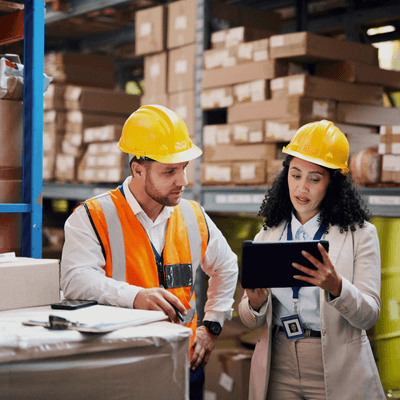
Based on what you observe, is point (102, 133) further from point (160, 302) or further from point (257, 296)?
point (160, 302)

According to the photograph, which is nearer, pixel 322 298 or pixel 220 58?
pixel 322 298

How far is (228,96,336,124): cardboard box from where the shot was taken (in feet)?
12.5

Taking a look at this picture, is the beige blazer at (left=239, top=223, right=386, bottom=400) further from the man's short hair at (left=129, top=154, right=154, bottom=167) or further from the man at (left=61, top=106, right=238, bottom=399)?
the man's short hair at (left=129, top=154, right=154, bottom=167)

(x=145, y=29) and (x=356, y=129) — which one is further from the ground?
(x=145, y=29)

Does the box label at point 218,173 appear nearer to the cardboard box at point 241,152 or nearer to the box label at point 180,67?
the cardboard box at point 241,152

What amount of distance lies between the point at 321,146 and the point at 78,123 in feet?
12.7

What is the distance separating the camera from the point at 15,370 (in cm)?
115

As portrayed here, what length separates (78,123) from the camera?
5.52 metres

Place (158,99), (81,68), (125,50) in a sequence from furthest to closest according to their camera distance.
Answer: (125,50) → (81,68) → (158,99)

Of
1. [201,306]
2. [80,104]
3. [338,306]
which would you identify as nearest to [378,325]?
[201,306]

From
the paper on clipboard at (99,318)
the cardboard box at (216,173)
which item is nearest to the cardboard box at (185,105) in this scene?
the cardboard box at (216,173)

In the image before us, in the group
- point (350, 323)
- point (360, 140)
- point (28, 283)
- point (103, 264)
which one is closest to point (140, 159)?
point (103, 264)

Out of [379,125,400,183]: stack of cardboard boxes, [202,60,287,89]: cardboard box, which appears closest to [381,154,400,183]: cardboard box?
[379,125,400,183]: stack of cardboard boxes

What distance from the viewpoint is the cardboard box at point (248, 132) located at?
159 inches
